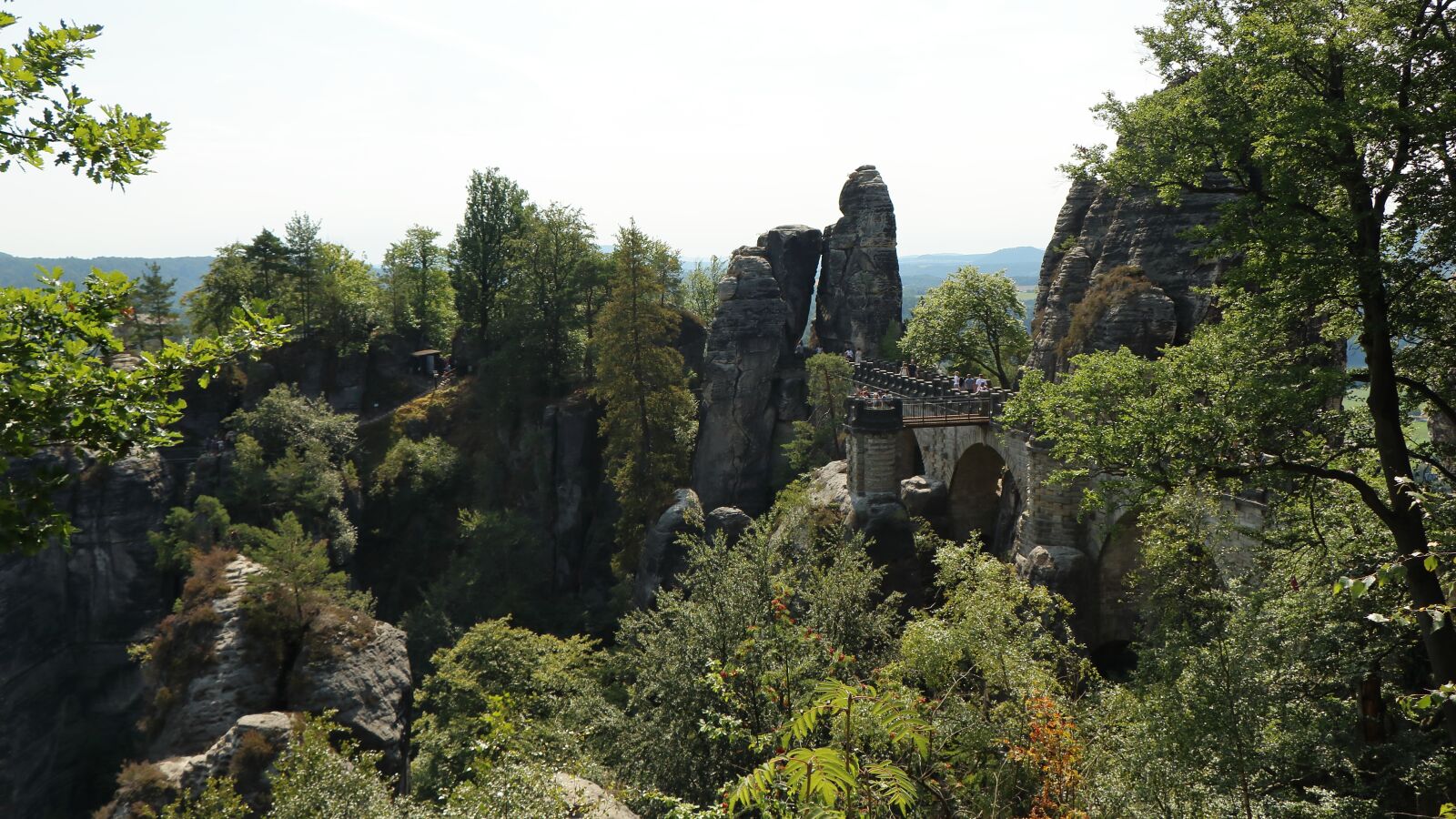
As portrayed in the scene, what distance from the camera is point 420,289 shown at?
6016cm

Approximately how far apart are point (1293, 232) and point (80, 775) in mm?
48433

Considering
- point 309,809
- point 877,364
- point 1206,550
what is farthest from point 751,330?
point 309,809

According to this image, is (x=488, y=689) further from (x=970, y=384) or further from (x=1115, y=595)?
(x=970, y=384)

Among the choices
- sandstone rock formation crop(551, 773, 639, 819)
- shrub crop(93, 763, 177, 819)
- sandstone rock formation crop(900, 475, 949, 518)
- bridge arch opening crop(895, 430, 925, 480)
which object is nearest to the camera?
sandstone rock formation crop(551, 773, 639, 819)

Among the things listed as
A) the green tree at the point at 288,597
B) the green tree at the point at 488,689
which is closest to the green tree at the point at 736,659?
the green tree at the point at 488,689

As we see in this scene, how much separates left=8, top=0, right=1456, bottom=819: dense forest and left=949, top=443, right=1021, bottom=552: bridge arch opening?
141mm

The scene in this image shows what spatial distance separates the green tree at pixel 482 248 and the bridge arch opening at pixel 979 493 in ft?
109

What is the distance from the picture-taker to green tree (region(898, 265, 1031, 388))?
4241 cm

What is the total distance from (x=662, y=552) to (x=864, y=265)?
2449 centimetres

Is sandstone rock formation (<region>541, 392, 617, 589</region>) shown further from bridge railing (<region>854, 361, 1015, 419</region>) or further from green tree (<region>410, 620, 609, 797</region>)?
green tree (<region>410, 620, 609, 797</region>)

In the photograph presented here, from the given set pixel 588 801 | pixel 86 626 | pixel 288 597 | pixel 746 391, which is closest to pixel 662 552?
pixel 746 391

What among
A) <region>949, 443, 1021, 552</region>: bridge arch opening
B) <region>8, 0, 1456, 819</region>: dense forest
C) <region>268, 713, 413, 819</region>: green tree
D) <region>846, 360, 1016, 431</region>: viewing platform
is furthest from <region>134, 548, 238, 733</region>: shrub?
<region>949, 443, 1021, 552</region>: bridge arch opening

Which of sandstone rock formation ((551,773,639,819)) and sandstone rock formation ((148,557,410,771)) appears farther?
sandstone rock formation ((148,557,410,771))

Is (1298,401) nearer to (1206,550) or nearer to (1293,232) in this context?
(1293,232)
